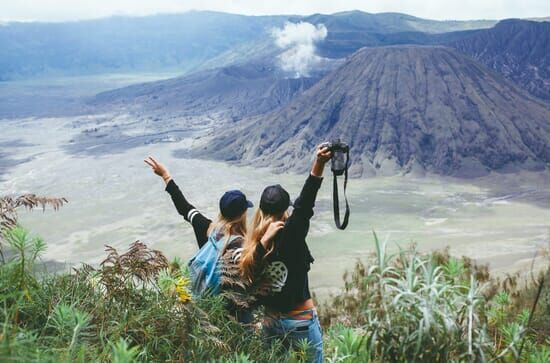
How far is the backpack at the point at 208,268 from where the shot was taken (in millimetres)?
2840

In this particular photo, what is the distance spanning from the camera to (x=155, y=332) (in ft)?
7.93

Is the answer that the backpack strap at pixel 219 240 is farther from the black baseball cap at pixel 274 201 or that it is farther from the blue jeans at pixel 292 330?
the blue jeans at pixel 292 330

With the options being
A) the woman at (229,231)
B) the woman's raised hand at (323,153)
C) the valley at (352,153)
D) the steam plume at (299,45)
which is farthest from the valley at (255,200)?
the steam plume at (299,45)

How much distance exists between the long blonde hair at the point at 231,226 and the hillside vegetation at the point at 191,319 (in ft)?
1.13

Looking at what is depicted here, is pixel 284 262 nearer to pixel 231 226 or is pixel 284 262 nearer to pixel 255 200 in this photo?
pixel 231 226

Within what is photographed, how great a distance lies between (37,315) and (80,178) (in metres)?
51.8

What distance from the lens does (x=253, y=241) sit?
286 centimetres

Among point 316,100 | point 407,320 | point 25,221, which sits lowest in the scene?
point 25,221

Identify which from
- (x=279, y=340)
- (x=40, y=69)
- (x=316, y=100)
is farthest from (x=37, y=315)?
(x=40, y=69)

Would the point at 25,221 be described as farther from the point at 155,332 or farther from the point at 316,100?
the point at 155,332

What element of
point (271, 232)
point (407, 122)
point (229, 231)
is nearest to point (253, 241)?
point (271, 232)

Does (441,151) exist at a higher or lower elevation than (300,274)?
lower

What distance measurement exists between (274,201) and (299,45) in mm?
115093

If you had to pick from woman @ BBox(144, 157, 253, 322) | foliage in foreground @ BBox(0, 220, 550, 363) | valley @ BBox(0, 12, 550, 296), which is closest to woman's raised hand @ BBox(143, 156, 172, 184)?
woman @ BBox(144, 157, 253, 322)
